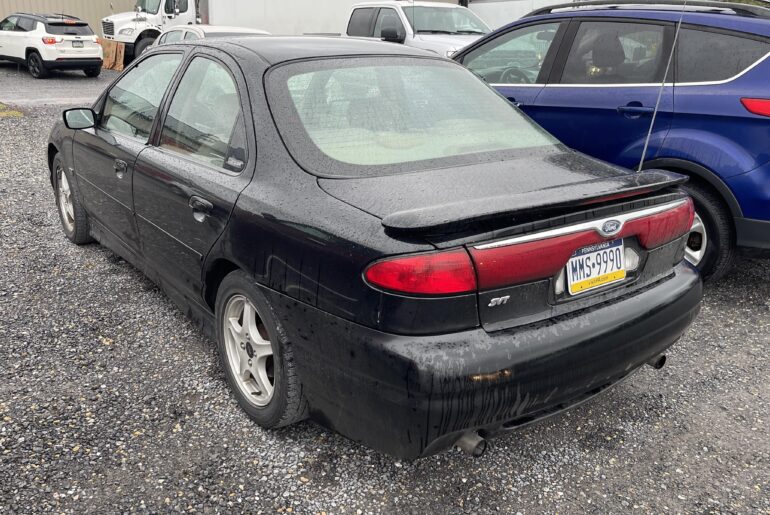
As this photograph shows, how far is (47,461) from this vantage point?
2562mm

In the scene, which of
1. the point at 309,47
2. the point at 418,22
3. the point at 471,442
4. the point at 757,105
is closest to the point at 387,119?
the point at 309,47

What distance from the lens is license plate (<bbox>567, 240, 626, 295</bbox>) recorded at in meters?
2.23

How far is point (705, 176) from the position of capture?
4102 millimetres

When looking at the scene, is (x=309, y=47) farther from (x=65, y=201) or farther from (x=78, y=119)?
(x=65, y=201)

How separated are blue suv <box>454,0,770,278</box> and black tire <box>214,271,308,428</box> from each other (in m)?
2.42

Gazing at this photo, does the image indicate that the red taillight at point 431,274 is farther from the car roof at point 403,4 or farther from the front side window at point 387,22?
the car roof at point 403,4

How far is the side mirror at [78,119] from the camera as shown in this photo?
389 centimetres

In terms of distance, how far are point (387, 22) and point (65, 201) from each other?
7.78 m

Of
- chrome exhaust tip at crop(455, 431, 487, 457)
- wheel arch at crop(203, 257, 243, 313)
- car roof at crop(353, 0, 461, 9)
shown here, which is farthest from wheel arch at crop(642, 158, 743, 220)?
car roof at crop(353, 0, 461, 9)

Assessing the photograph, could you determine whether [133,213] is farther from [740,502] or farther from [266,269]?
[740,502]

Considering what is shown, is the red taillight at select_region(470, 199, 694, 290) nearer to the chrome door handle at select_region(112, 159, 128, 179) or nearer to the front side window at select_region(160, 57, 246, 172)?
the front side window at select_region(160, 57, 246, 172)

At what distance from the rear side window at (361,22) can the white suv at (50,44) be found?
7767 millimetres

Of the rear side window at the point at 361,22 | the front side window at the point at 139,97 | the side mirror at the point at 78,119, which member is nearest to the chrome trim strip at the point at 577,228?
the front side window at the point at 139,97

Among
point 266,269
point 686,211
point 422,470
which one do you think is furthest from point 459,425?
point 686,211
